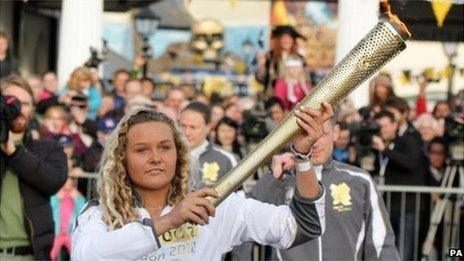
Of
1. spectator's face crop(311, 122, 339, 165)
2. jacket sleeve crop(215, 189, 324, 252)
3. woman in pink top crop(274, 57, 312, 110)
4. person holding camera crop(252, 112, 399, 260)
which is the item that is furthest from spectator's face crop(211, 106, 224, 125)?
jacket sleeve crop(215, 189, 324, 252)

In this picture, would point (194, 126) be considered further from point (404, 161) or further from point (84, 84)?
point (84, 84)

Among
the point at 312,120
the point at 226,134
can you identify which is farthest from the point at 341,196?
the point at 226,134

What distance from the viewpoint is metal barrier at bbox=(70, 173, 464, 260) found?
8492mm

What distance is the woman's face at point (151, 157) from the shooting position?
3.55 metres

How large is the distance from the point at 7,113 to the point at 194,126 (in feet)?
6.22

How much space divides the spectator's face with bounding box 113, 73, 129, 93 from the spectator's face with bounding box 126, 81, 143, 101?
0.93m

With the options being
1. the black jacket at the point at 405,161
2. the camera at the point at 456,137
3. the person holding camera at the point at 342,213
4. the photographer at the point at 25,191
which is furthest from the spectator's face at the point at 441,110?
the photographer at the point at 25,191

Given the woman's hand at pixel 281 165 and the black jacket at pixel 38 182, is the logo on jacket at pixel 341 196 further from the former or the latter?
the black jacket at pixel 38 182

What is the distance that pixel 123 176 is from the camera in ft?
11.9

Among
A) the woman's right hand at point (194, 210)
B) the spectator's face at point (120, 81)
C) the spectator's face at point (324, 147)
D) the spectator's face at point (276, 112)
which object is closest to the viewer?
the woman's right hand at point (194, 210)

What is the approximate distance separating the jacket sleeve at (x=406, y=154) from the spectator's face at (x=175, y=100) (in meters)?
2.31

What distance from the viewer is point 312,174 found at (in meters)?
3.71

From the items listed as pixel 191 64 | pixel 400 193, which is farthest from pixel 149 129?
pixel 191 64

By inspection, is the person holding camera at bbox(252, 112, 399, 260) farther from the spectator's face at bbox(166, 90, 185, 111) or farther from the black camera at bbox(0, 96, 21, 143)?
the spectator's face at bbox(166, 90, 185, 111)
